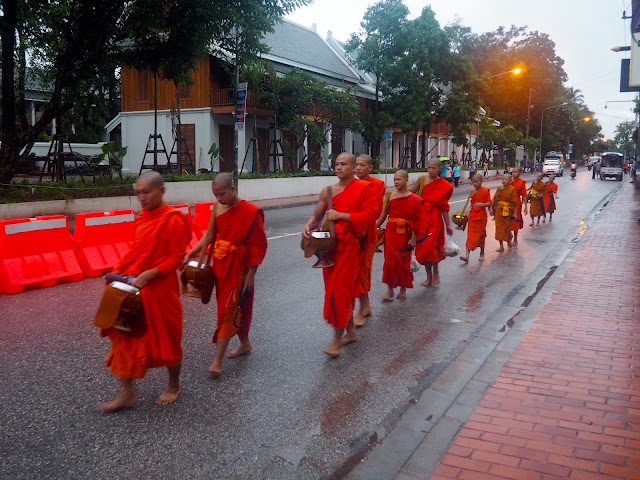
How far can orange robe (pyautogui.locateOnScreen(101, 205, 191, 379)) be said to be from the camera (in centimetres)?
405

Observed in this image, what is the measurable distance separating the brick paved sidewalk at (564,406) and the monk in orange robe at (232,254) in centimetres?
193

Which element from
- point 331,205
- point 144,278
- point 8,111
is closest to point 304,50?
point 8,111

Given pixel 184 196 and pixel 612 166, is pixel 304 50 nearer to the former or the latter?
pixel 184 196

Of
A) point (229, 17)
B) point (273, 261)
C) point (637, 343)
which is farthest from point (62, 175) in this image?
point (637, 343)

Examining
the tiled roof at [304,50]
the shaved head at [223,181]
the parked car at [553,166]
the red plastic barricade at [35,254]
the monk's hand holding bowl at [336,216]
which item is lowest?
the red plastic barricade at [35,254]

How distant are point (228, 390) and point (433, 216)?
15.2 feet

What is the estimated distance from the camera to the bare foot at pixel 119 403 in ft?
13.6

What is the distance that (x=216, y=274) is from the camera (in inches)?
190

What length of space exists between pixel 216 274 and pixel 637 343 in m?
3.93

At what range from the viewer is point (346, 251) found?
5.36 meters

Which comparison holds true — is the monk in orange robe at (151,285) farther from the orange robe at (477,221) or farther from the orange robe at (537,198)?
the orange robe at (537,198)

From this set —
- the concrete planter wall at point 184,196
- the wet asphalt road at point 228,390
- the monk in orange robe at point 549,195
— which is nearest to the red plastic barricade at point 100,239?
the wet asphalt road at point 228,390

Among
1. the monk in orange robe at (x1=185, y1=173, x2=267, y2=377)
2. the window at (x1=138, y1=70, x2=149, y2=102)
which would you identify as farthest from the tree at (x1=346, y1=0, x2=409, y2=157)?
the monk in orange robe at (x1=185, y1=173, x2=267, y2=377)

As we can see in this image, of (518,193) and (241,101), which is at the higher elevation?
(241,101)
